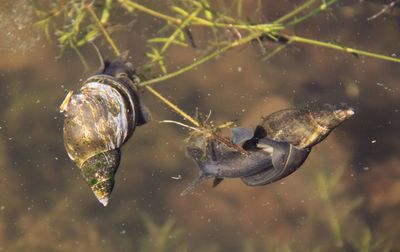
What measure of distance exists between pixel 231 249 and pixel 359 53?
5.31 ft

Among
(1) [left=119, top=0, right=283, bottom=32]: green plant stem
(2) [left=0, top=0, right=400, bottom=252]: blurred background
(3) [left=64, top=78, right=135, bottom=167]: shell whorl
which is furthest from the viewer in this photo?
(2) [left=0, top=0, right=400, bottom=252]: blurred background

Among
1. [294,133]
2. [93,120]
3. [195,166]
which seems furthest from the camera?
[195,166]

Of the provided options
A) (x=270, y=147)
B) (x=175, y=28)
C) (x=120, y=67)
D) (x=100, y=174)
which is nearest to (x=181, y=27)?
(x=175, y=28)

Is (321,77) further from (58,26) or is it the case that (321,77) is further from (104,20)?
(58,26)

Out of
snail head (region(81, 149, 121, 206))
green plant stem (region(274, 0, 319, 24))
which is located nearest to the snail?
snail head (region(81, 149, 121, 206))

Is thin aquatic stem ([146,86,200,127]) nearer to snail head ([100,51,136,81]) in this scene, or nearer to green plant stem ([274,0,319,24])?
snail head ([100,51,136,81])

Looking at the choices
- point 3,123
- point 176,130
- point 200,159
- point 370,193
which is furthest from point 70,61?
point 370,193

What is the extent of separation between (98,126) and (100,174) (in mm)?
283

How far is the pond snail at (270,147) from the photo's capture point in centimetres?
285

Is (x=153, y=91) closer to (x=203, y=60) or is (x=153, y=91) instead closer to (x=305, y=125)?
(x=203, y=60)

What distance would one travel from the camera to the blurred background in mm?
3105

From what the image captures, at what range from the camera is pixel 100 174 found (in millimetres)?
2676

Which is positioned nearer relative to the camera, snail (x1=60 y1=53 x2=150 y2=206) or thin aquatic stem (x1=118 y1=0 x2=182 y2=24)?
snail (x1=60 y1=53 x2=150 y2=206)

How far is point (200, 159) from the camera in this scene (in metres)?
2.98
